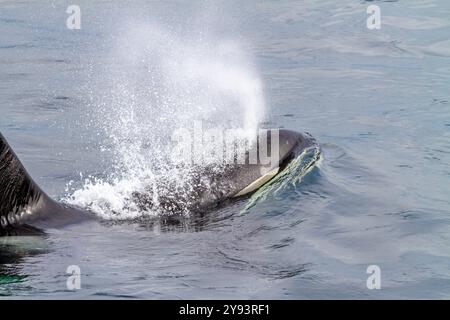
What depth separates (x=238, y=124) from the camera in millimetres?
13367

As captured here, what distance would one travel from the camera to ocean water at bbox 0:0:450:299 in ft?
27.2

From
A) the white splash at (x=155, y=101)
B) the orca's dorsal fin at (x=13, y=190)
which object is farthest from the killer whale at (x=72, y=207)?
the white splash at (x=155, y=101)

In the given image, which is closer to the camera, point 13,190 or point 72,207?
point 13,190

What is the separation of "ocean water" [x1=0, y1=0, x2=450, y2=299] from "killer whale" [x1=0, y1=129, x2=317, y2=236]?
19 centimetres

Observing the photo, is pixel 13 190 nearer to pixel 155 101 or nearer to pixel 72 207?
pixel 72 207

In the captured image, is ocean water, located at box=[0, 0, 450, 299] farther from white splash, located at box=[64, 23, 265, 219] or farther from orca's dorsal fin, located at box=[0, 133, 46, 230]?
orca's dorsal fin, located at box=[0, 133, 46, 230]

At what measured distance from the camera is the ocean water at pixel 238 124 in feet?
27.2

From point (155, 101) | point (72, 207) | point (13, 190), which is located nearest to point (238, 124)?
point (155, 101)

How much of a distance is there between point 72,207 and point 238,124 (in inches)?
168

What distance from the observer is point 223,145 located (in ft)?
36.1

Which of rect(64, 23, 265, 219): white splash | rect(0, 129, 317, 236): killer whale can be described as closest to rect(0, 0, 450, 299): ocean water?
rect(64, 23, 265, 219): white splash

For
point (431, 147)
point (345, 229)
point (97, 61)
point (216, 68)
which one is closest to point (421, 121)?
point (431, 147)
